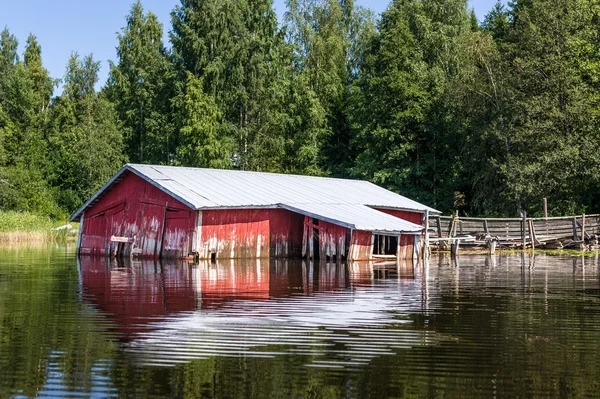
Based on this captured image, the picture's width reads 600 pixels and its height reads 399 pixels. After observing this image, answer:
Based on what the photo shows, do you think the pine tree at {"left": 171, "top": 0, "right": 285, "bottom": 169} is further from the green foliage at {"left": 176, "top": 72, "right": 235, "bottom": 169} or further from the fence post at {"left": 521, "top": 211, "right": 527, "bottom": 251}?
the fence post at {"left": 521, "top": 211, "right": 527, "bottom": 251}

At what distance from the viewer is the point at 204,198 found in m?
31.4

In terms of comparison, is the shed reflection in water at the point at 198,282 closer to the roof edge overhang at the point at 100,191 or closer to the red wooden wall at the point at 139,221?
the red wooden wall at the point at 139,221

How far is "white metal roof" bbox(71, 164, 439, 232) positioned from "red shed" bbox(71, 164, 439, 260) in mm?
56

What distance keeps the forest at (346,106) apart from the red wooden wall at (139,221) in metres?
19.4

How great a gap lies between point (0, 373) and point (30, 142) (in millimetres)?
63022

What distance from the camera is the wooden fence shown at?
4003 cm

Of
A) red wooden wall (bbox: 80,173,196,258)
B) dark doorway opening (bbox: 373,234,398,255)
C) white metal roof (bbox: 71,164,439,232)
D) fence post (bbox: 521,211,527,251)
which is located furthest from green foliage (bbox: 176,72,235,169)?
fence post (bbox: 521,211,527,251)

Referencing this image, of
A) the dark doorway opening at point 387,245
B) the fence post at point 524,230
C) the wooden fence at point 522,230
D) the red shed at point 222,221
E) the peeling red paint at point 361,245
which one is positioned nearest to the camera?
the red shed at point 222,221

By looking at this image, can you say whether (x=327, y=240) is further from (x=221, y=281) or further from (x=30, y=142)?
(x=30, y=142)

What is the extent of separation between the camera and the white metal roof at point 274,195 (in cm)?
3141

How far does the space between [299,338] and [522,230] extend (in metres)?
30.3

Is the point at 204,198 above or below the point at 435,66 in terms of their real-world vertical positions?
below


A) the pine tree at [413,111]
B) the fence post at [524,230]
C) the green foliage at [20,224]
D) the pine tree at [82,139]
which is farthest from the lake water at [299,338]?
the pine tree at [82,139]

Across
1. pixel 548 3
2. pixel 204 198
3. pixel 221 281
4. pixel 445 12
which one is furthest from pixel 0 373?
pixel 445 12
